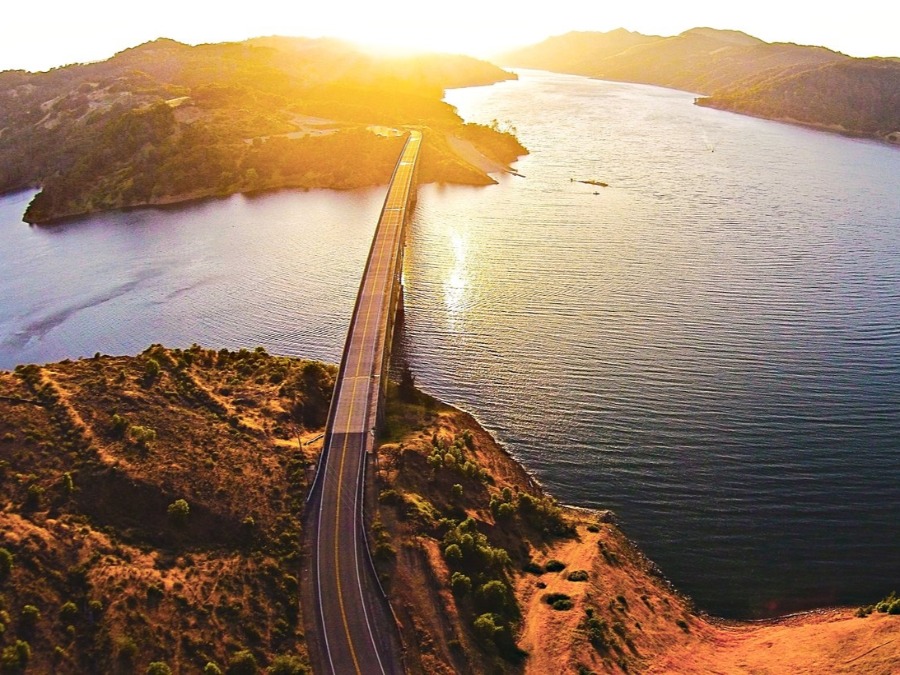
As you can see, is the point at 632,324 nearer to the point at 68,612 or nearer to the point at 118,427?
the point at 118,427

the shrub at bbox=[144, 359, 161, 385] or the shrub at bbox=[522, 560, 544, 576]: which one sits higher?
the shrub at bbox=[144, 359, 161, 385]

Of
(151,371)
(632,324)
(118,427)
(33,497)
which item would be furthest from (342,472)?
(632,324)

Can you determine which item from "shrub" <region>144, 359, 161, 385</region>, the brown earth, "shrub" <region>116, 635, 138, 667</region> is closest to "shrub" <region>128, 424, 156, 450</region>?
Answer: "shrub" <region>144, 359, 161, 385</region>

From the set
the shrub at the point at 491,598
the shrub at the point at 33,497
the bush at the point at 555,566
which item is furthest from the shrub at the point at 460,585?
the shrub at the point at 33,497

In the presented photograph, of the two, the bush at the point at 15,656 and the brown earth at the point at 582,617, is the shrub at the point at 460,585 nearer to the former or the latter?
the brown earth at the point at 582,617

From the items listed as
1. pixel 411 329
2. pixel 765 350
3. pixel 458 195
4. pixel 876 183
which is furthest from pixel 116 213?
pixel 876 183

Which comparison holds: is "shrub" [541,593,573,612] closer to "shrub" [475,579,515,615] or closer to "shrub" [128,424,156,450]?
"shrub" [475,579,515,615]

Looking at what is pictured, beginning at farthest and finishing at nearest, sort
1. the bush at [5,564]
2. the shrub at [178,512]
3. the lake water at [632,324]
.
→ the lake water at [632,324]
the shrub at [178,512]
the bush at [5,564]
